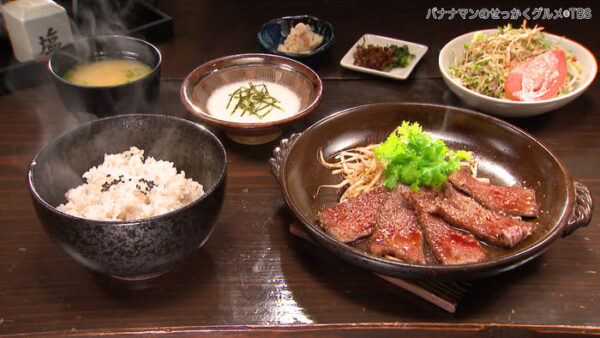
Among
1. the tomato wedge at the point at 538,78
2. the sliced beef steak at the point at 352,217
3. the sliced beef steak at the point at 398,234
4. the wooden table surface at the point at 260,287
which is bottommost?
the wooden table surface at the point at 260,287

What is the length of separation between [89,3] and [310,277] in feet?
9.92

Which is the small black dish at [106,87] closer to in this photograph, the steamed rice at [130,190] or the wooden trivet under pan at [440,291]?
the steamed rice at [130,190]

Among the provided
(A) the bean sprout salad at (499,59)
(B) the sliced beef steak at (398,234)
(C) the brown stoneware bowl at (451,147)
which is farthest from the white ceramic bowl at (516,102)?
(B) the sliced beef steak at (398,234)

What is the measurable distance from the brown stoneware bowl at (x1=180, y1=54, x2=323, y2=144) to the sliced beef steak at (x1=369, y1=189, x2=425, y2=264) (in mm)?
645

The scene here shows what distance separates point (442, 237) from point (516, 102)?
1.04 meters

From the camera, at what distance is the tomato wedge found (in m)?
2.60

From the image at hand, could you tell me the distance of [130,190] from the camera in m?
1.70

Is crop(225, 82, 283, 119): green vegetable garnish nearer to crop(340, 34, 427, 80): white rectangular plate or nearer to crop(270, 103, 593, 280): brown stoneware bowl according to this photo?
crop(270, 103, 593, 280): brown stoneware bowl

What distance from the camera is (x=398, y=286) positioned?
1.71m

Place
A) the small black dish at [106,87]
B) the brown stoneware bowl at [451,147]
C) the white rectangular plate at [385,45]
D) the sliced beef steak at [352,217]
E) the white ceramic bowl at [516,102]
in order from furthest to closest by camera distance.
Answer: the white rectangular plate at [385,45]
the white ceramic bowl at [516,102]
the small black dish at [106,87]
the sliced beef steak at [352,217]
the brown stoneware bowl at [451,147]

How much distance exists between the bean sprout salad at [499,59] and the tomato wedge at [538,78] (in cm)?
6

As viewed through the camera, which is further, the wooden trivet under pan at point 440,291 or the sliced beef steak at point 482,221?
the sliced beef steak at point 482,221

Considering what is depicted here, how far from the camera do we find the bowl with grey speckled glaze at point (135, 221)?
144 cm

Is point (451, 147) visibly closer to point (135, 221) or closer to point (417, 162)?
point (417, 162)
